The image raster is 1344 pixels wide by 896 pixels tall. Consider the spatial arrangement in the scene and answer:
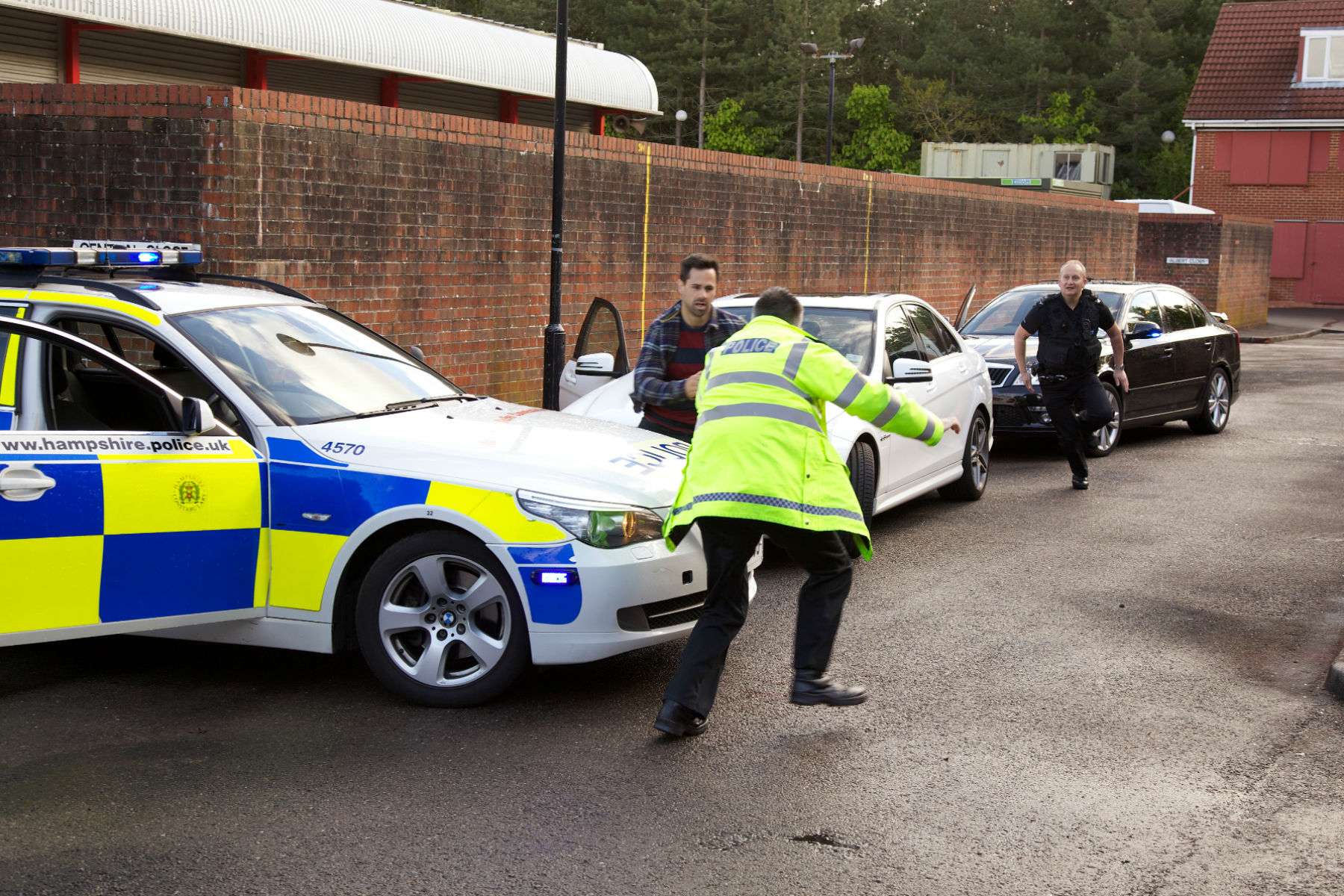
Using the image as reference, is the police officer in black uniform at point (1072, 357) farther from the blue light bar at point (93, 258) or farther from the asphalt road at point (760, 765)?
the blue light bar at point (93, 258)

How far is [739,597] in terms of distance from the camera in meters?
5.23

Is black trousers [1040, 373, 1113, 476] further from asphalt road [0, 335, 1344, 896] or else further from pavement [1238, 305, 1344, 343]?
pavement [1238, 305, 1344, 343]

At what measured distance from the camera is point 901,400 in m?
5.04

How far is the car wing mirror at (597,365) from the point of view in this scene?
28.6ft

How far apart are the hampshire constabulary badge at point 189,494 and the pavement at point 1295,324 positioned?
2941 cm

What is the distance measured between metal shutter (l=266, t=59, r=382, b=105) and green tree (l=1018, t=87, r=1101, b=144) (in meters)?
45.6

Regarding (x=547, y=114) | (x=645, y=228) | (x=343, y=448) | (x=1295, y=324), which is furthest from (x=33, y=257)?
(x=1295, y=324)

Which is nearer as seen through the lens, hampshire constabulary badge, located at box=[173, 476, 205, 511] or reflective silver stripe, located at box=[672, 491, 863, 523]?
reflective silver stripe, located at box=[672, 491, 863, 523]

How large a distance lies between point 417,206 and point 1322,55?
40.7 m

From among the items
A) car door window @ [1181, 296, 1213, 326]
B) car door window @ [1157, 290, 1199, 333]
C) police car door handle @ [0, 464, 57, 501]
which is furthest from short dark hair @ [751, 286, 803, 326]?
car door window @ [1181, 296, 1213, 326]

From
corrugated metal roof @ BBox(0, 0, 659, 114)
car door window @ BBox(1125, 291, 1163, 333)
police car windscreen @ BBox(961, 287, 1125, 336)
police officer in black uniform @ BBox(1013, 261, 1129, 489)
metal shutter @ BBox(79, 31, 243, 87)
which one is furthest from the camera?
metal shutter @ BBox(79, 31, 243, 87)

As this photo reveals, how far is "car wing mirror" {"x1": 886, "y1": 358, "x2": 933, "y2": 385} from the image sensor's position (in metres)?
8.70

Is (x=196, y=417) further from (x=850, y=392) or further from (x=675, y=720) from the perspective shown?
(x=850, y=392)

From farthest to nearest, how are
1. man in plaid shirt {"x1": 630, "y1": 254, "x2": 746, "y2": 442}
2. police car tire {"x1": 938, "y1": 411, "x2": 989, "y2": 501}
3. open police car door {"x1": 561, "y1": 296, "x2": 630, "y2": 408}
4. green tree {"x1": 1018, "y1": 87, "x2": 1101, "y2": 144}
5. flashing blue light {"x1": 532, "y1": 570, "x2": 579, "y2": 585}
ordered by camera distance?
green tree {"x1": 1018, "y1": 87, "x2": 1101, "y2": 144} → police car tire {"x1": 938, "y1": 411, "x2": 989, "y2": 501} → open police car door {"x1": 561, "y1": 296, "x2": 630, "y2": 408} → man in plaid shirt {"x1": 630, "y1": 254, "x2": 746, "y2": 442} → flashing blue light {"x1": 532, "y1": 570, "x2": 579, "y2": 585}
